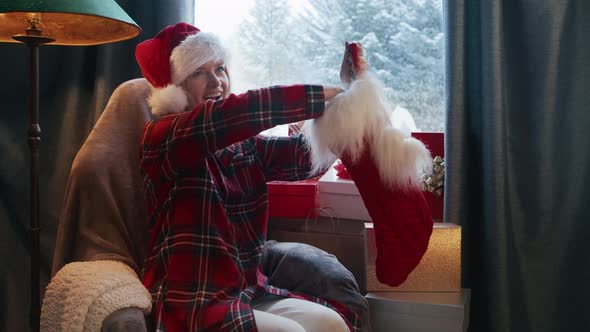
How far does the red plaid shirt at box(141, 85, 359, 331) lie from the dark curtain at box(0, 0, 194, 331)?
932 mm

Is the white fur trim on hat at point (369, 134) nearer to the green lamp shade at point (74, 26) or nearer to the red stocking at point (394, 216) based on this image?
the red stocking at point (394, 216)

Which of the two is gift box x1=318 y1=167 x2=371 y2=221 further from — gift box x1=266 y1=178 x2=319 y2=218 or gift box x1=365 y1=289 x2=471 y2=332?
gift box x1=365 y1=289 x2=471 y2=332

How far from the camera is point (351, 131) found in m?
1.28

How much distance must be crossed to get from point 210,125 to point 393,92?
45.9 inches

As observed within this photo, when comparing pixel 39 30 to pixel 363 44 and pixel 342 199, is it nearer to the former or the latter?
pixel 342 199

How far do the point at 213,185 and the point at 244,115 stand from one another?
9.3 inches

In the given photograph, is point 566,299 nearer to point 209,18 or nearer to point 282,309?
point 282,309

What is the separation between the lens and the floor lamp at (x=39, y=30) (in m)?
1.36

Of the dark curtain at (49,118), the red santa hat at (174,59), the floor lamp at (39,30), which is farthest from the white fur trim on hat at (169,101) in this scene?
the dark curtain at (49,118)

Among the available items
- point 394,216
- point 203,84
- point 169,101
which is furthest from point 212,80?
point 394,216

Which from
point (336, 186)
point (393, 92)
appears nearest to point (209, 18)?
point (393, 92)

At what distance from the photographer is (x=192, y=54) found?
56.9 inches

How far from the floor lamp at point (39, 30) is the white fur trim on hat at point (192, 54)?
207 mm

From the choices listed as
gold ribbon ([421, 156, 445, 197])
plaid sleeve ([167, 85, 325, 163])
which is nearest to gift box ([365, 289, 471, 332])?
gold ribbon ([421, 156, 445, 197])
